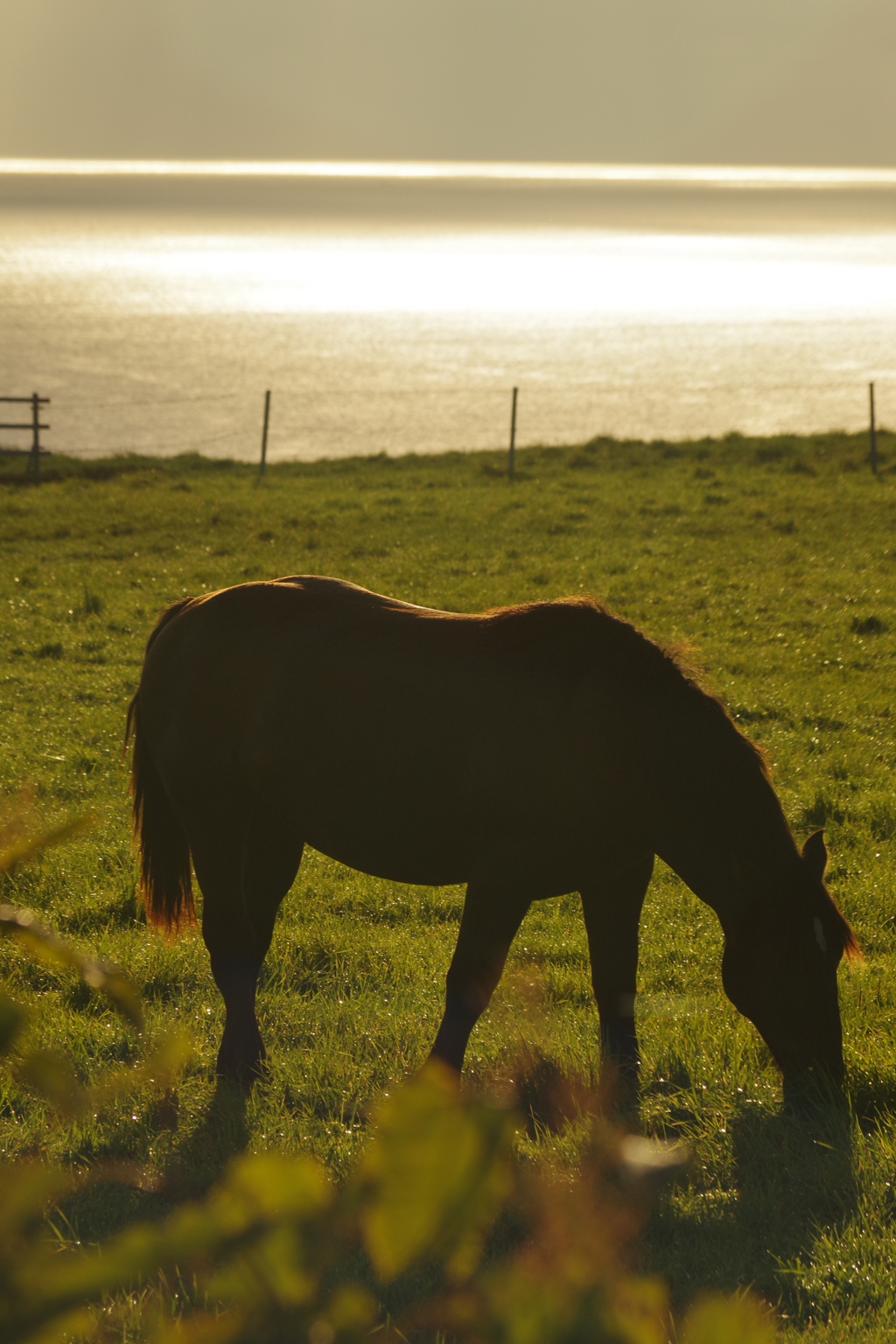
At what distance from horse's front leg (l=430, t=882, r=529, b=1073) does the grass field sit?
27 centimetres

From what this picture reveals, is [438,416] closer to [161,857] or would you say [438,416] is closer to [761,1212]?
[161,857]

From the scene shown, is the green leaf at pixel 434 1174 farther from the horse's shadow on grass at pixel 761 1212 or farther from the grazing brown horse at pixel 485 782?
the grazing brown horse at pixel 485 782

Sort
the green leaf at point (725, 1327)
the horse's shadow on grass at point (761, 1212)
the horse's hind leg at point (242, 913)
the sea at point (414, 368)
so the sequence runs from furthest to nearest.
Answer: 1. the sea at point (414, 368)
2. the horse's hind leg at point (242, 913)
3. the horse's shadow on grass at point (761, 1212)
4. the green leaf at point (725, 1327)

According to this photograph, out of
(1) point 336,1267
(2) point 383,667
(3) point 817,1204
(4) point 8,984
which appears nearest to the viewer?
(1) point 336,1267

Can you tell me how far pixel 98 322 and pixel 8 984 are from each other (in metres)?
108

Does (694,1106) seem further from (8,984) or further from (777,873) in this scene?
(8,984)

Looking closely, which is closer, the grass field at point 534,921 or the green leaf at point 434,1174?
the green leaf at point 434,1174

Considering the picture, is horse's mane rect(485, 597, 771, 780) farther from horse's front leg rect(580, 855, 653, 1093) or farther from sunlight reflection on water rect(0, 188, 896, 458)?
sunlight reflection on water rect(0, 188, 896, 458)

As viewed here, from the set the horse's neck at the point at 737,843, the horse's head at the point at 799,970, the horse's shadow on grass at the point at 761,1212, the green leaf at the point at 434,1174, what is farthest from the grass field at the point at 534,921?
the horse's neck at the point at 737,843

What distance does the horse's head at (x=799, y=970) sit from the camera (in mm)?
3953

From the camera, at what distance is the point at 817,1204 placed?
12.0ft

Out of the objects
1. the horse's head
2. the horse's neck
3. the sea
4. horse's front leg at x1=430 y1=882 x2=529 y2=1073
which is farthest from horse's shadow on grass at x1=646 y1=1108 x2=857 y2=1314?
the sea

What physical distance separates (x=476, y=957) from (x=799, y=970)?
1.12 metres

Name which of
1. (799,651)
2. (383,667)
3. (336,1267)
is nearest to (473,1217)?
(336,1267)
